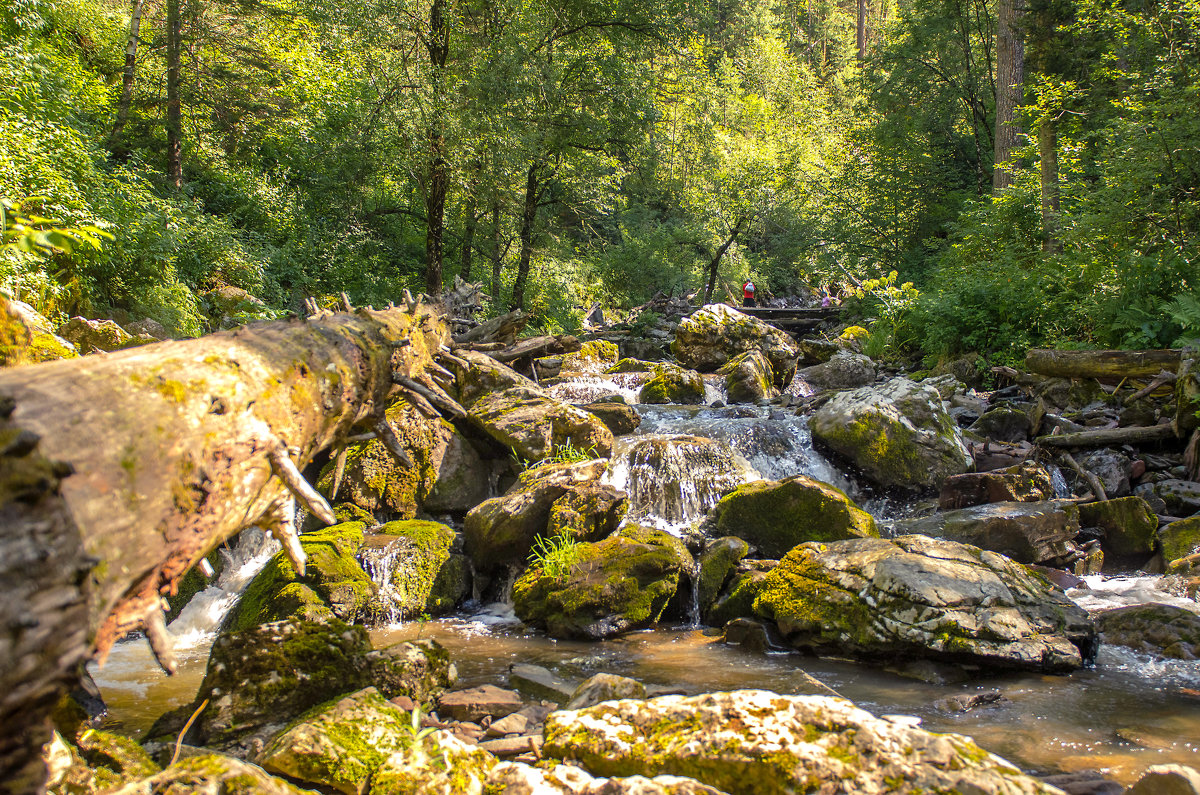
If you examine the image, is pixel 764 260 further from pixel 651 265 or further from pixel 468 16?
pixel 468 16

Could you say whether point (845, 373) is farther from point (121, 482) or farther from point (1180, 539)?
point (121, 482)

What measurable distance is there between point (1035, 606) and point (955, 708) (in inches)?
53.4

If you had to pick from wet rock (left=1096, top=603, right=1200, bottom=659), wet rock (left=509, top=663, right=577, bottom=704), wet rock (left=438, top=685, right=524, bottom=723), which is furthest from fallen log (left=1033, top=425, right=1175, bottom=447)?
wet rock (left=438, top=685, right=524, bottom=723)

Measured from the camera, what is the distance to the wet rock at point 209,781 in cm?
220

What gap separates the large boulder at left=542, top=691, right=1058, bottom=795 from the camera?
238cm

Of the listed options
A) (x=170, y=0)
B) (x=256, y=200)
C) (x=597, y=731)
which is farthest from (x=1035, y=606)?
(x=170, y=0)

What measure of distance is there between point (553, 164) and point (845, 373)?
31.8ft

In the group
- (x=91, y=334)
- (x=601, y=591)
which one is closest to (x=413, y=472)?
(x=601, y=591)

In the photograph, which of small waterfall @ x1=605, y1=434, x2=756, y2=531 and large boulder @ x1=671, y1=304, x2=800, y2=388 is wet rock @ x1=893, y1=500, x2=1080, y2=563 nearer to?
small waterfall @ x1=605, y1=434, x2=756, y2=531

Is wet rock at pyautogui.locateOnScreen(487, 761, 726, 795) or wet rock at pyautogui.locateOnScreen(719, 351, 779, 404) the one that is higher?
wet rock at pyautogui.locateOnScreen(719, 351, 779, 404)

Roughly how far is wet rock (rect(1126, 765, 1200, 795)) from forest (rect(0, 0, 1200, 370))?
26.0 feet

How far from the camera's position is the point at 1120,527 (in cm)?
691

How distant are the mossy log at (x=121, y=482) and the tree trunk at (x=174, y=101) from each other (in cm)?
1609

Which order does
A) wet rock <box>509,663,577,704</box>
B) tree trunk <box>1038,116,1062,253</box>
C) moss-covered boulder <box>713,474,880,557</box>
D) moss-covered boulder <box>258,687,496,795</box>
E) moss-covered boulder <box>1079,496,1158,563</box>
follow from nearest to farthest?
moss-covered boulder <box>258,687,496,795</box>, wet rock <box>509,663,577,704</box>, moss-covered boulder <box>1079,496,1158,563</box>, moss-covered boulder <box>713,474,880,557</box>, tree trunk <box>1038,116,1062,253</box>
